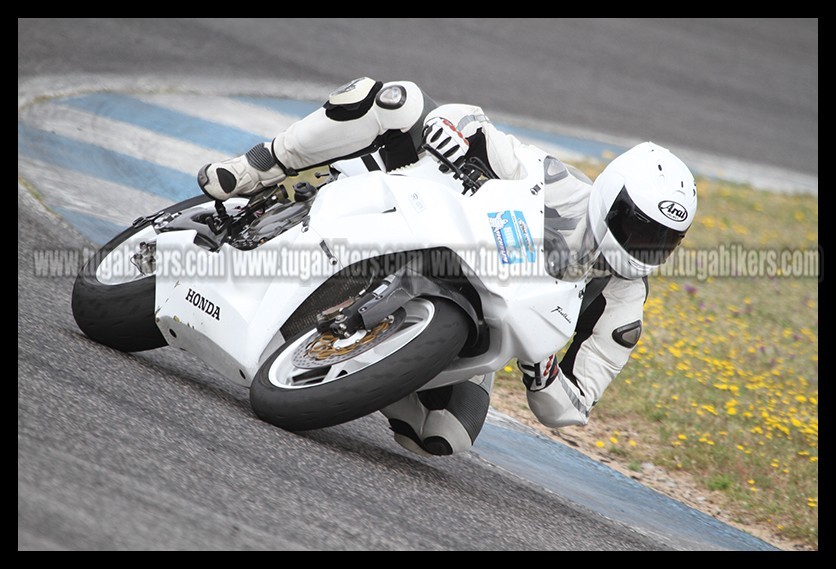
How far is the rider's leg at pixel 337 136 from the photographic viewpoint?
4.60 metres

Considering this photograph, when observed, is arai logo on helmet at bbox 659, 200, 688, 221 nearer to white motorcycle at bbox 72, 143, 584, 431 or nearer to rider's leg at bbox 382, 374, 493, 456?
white motorcycle at bbox 72, 143, 584, 431

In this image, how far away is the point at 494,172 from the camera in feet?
15.0

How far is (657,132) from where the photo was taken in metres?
12.2

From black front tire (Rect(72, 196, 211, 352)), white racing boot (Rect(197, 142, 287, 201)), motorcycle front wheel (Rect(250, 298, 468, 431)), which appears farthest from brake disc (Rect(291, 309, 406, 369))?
white racing boot (Rect(197, 142, 287, 201))

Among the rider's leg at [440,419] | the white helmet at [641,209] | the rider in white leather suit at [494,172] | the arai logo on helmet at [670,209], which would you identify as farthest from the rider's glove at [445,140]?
the rider's leg at [440,419]

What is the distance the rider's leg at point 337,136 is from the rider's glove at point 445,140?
0.71 ft

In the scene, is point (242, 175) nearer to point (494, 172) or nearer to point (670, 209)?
point (494, 172)

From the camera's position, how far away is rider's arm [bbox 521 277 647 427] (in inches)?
182

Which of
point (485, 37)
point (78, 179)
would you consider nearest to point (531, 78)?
point (485, 37)

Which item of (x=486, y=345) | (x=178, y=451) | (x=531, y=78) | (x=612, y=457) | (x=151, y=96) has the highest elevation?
(x=531, y=78)

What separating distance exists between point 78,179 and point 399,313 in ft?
13.2

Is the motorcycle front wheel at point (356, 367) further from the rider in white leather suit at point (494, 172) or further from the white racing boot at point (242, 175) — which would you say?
the white racing boot at point (242, 175)

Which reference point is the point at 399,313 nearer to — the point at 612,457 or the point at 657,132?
the point at 612,457

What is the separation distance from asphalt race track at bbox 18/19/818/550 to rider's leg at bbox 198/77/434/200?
88 centimetres
